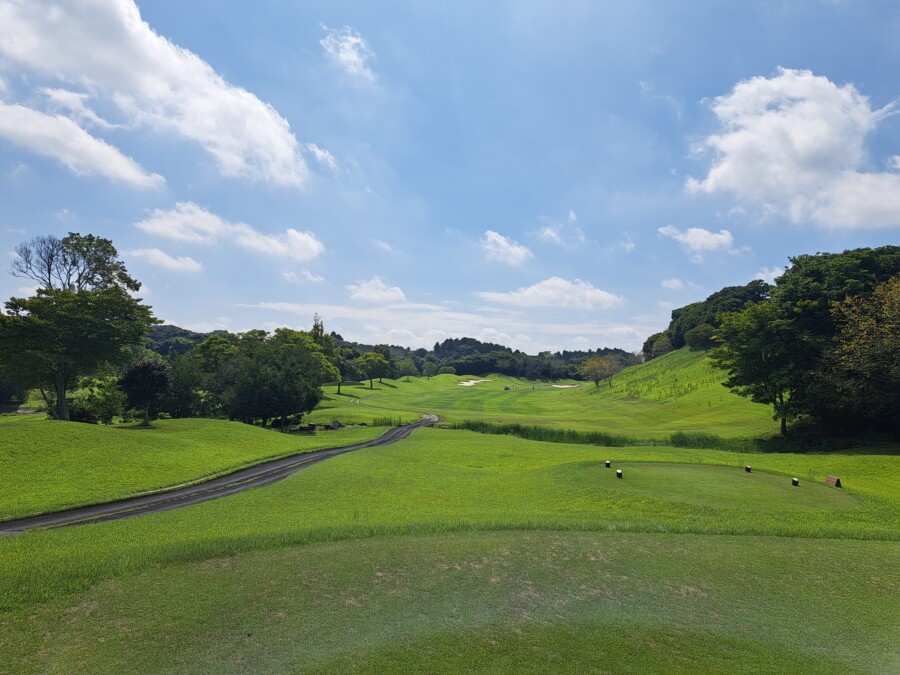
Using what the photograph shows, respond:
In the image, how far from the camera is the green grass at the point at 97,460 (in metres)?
20.3

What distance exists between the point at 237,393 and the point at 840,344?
61.7 metres

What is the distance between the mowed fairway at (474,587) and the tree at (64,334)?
99.1 feet

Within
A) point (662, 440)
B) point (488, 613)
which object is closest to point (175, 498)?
point (488, 613)

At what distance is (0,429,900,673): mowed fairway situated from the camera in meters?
7.52

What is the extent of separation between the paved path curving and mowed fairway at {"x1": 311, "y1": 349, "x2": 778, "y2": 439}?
106 ft

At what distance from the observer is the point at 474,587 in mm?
10133

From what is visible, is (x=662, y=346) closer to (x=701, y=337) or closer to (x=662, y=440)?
(x=701, y=337)

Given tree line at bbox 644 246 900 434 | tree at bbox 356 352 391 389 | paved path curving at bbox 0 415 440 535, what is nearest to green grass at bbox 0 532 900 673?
paved path curving at bbox 0 415 440 535

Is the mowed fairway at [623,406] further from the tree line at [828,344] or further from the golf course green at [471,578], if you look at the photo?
the golf course green at [471,578]

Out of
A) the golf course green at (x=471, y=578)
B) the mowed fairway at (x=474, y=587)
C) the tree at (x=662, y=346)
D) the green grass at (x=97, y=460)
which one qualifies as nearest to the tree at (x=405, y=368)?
the tree at (x=662, y=346)

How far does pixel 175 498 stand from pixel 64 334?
26014 millimetres

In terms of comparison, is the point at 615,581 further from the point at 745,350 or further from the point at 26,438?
the point at 745,350

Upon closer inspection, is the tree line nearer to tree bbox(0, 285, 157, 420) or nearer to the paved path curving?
the paved path curving

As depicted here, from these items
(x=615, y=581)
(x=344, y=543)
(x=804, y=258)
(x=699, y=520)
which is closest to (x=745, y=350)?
(x=804, y=258)
